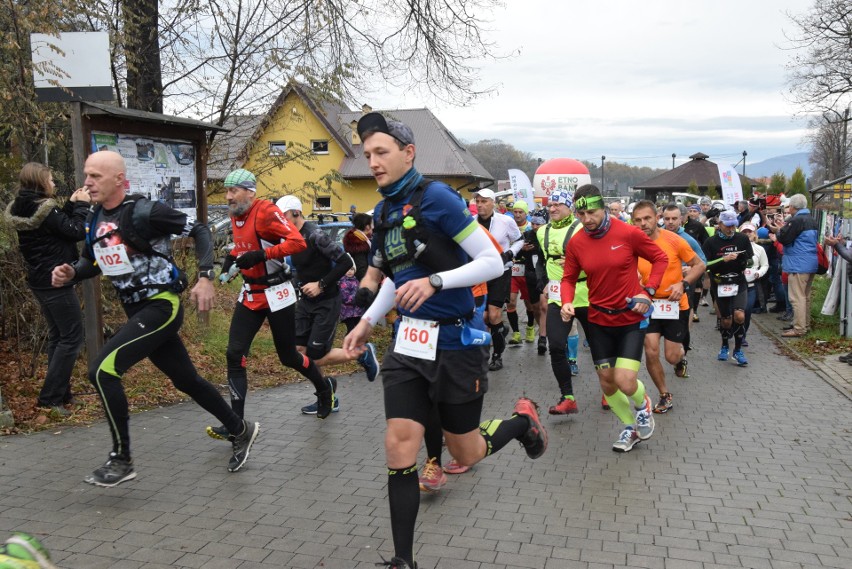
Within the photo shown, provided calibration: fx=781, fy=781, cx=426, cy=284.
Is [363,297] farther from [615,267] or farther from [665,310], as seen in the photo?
[665,310]

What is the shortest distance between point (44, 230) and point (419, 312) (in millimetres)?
4330

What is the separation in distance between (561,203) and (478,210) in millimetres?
1743

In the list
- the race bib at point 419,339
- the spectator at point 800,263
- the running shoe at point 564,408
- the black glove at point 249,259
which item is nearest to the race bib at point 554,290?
the running shoe at point 564,408

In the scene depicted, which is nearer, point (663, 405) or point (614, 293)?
point (614, 293)

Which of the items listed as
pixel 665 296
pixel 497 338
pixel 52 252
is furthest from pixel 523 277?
pixel 52 252

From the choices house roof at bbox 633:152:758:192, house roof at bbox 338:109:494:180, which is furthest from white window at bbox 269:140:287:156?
house roof at bbox 633:152:758:192

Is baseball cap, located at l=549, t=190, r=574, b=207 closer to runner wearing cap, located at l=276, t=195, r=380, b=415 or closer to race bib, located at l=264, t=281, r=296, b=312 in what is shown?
runner wearing cap, located at l=276, t=195, r=380, b=415

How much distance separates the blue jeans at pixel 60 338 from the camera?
6.76 meters

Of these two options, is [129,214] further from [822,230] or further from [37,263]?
[822,230]

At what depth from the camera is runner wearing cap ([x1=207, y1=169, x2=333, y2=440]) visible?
5.89 meters

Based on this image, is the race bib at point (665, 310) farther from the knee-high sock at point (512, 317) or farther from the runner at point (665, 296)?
Result: the knee-high sock at point (512, 317)

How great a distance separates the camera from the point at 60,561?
405cm

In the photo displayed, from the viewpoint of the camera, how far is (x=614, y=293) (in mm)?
6102

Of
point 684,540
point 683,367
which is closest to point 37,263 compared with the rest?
point 684,540
